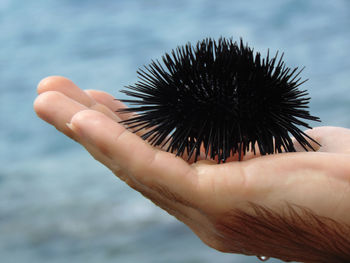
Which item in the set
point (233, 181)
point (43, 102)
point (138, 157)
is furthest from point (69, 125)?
point (233, 181)

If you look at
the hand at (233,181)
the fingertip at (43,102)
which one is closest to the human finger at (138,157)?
the hand at (233,181)

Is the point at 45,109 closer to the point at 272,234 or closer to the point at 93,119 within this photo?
the point at 93,119

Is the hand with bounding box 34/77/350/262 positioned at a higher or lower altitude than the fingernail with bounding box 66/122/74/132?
lower

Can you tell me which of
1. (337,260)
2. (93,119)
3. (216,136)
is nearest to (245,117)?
(216,136)

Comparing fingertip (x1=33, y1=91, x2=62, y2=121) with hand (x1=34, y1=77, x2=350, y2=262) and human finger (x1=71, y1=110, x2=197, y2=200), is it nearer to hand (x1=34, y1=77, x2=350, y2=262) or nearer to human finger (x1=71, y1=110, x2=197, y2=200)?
hand (x1=34, y1=77, x2=350, y2=262)

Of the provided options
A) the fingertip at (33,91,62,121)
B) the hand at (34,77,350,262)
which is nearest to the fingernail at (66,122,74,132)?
the hand at (34,77,350,262)

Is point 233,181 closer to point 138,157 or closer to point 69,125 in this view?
point 138,157
